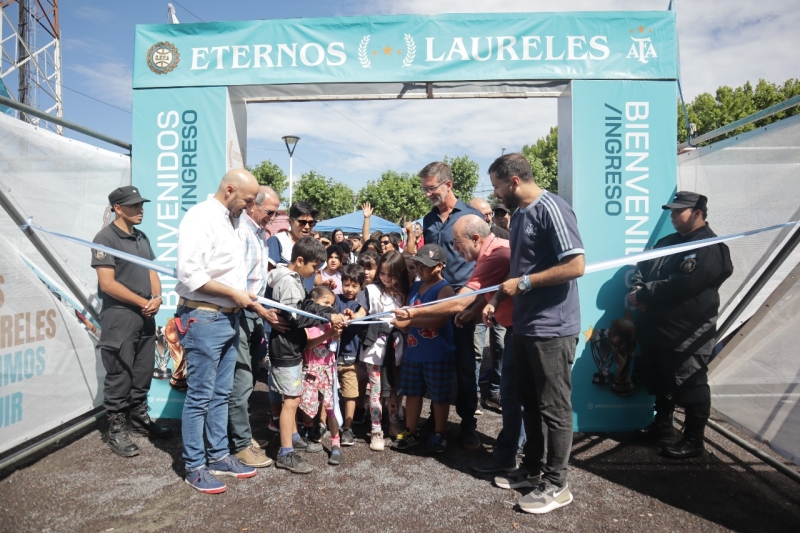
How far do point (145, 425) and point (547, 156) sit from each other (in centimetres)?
3682

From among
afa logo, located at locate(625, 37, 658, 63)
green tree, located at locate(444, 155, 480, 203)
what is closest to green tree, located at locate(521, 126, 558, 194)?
green tree, located at locate(444, 155, 480, 203)

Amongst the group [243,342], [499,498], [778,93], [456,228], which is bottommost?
[499,498]

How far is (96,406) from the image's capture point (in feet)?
15.1

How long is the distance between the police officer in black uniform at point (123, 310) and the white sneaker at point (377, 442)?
179cm

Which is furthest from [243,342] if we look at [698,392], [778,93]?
[778,93]

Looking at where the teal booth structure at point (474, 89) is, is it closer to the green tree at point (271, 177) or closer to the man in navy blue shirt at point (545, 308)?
the man in navy blue shirt at point (545, 308)

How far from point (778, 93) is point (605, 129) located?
882 inches

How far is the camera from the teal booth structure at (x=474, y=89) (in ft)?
14.4

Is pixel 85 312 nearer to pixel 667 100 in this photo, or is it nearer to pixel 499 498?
pixel 499 498

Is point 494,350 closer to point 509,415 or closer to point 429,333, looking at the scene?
point 429,333

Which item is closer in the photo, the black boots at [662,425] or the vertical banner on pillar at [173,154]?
the black boots at [662,425]

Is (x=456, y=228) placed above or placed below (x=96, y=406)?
above

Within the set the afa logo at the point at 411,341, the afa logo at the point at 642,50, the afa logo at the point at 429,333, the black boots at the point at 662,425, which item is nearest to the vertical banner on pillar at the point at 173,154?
the afa logo at the point at 411,341

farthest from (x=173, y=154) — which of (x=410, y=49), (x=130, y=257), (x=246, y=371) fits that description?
(x=410, y=49)
